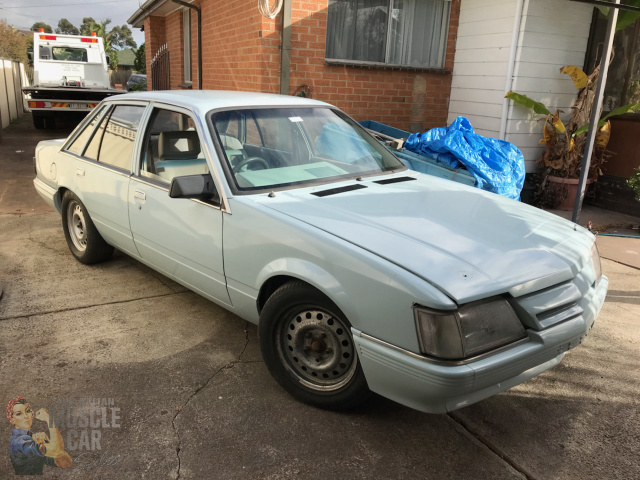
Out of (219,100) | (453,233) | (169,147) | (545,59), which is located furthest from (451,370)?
(545,59)

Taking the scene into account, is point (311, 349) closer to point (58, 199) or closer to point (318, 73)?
point (58, 199)

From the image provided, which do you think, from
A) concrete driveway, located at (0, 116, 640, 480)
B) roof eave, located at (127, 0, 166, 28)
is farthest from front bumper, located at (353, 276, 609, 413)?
roof eave, located at (127, 0, 166, 28)

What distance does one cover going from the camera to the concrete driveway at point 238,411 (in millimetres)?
2562

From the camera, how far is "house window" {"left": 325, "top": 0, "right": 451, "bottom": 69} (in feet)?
25.9

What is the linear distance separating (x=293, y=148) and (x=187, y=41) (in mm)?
10256

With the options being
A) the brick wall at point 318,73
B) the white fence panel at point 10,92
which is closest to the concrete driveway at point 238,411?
the brick wall at point 318,73

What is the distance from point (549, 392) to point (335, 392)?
1336 mm

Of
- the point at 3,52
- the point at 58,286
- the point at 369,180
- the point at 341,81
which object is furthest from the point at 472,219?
the point at 3,52

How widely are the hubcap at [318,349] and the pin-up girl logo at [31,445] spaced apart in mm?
1195

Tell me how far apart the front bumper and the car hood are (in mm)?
260

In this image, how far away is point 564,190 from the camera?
753cm

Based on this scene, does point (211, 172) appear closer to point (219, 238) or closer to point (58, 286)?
point (219, 238)

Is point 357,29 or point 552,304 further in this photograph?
point 357,29

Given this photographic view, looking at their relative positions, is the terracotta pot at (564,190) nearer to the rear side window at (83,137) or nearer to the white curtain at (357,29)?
the white curtain at (357,29)
